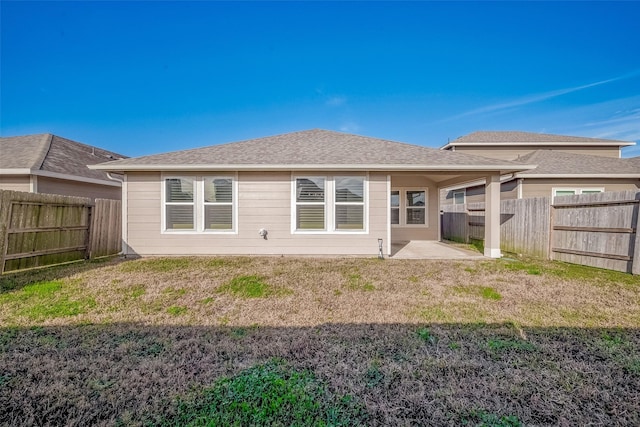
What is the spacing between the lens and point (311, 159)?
28.0 feet

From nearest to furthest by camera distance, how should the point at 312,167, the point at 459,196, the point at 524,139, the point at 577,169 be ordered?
the point at 312,167
the point at 577,169
the point at 459,196
the point at 524,139

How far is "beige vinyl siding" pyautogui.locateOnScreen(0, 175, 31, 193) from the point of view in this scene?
32.9ft

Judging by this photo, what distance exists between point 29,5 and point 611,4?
1981 cm

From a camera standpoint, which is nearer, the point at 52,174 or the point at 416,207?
the point at 52,174

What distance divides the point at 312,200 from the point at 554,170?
11.2m

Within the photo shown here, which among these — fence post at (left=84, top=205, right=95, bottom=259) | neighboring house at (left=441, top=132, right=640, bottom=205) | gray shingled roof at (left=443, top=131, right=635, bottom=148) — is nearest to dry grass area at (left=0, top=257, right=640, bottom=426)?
fence post at (left=84, top=205, right=95, bottom=259)

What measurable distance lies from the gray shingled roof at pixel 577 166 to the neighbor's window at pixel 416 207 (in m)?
4.35

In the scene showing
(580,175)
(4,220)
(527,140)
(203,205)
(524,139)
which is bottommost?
(4,220)

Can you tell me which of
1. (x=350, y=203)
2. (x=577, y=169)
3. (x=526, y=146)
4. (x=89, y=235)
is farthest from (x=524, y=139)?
(x=89, y=235)

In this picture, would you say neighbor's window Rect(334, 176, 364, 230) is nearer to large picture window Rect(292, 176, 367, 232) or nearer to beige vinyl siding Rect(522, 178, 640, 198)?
large picture window Rect(292, 176, 367, 232)

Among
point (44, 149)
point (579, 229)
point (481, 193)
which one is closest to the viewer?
point (579, 229)

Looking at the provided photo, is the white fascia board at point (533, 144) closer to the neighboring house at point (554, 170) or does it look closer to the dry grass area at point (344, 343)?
the neighboring house at point (554, 170)

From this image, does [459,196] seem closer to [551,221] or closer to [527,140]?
[527,140]

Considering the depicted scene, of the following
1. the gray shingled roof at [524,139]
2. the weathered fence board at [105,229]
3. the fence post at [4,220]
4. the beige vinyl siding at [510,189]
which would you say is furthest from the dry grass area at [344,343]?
the gray shingled roof at [524,139]
